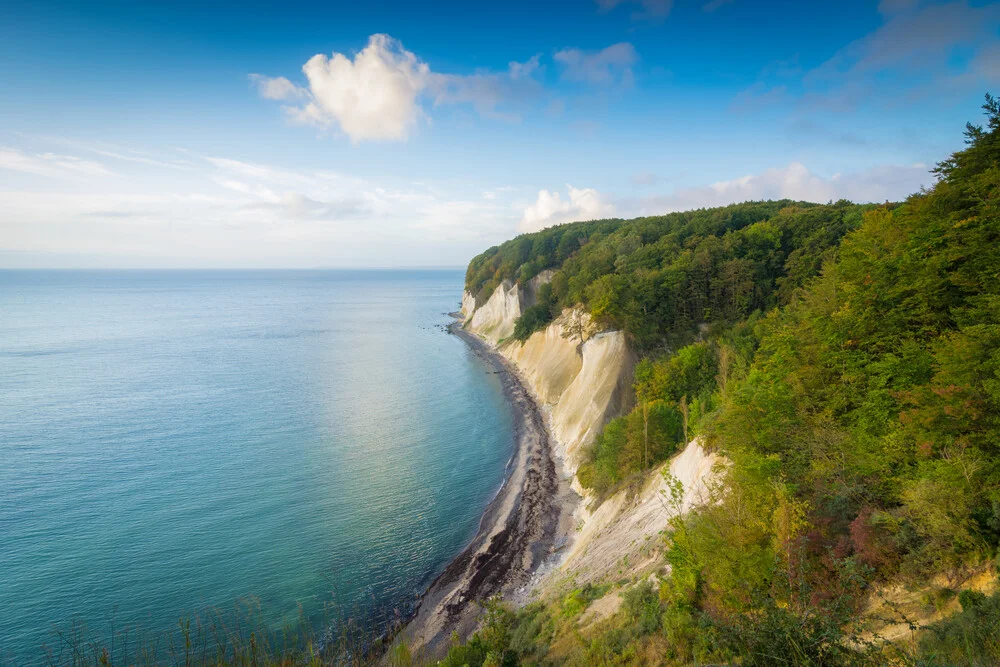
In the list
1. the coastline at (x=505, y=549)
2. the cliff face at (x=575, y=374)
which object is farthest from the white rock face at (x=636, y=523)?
the cliff face at (x=575, y=374)

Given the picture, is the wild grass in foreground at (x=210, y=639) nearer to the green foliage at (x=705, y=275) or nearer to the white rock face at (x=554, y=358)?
the green foliage at (x=705, y=275)

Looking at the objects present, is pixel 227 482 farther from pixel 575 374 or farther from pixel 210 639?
pixel 575 374

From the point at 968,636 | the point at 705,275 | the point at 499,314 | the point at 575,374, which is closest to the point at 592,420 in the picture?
the point at 575,374

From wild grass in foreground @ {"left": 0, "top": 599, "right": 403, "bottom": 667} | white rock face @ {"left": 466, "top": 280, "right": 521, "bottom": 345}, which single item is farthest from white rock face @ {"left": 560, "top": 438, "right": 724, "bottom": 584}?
white rock face @ {"left": 466, "top": 280, "right": 521, "bottom": 345}

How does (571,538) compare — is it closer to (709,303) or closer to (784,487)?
(784,487)

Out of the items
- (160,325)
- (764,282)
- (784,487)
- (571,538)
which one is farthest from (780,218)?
(160,325)
